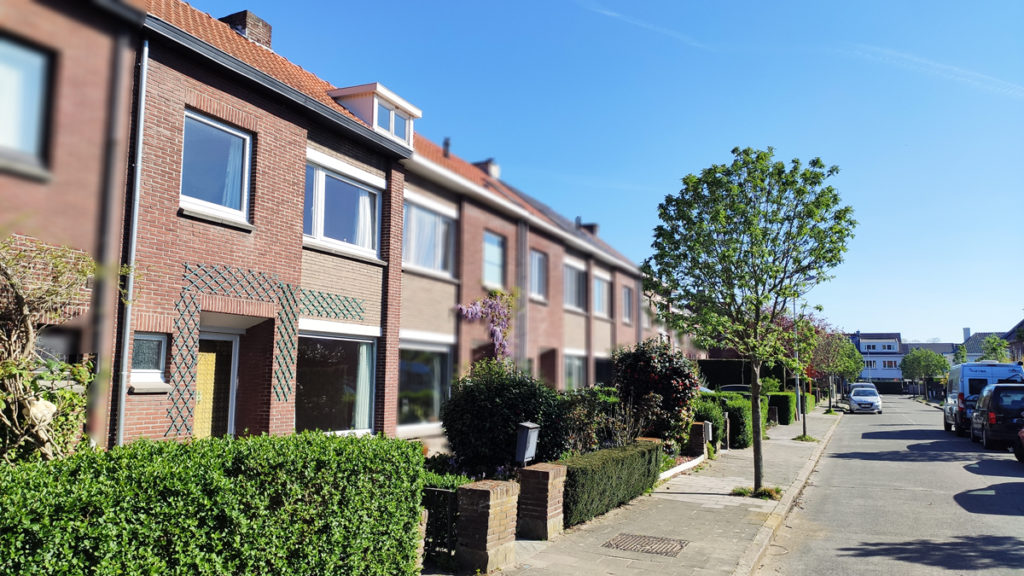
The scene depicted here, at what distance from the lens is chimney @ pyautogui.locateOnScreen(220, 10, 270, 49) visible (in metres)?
14.2

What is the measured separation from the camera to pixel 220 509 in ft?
16.0

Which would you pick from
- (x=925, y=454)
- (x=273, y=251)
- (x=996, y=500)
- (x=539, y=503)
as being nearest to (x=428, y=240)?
(x=273, y=251)

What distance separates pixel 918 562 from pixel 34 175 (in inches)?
385

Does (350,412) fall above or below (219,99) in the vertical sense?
below

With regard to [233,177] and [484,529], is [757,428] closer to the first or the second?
[484,529]

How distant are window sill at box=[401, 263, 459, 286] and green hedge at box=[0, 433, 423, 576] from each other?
8754 millimetres

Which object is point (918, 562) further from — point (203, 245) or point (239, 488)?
point (203, 245)

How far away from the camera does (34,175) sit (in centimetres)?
73

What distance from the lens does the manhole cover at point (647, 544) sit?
8.34 meters

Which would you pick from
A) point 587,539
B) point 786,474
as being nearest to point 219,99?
point 587,539

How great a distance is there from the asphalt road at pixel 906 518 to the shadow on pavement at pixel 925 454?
3 centimetres

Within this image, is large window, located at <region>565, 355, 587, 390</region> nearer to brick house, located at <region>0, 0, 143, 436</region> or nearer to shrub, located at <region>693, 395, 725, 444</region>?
shrub, located at <region>693, 395, 725, 444</region>

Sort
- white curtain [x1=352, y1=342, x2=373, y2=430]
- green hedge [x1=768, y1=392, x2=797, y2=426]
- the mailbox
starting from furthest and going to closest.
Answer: green hedge [x1=768, y1=392, x2=797, y2=426], white curtain [x1=352, y1=342, x2=373, y2=430], the mailbox

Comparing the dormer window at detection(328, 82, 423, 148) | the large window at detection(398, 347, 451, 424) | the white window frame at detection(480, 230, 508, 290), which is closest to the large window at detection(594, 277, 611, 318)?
the white window frame at detection(480, 230, 508, 290)
